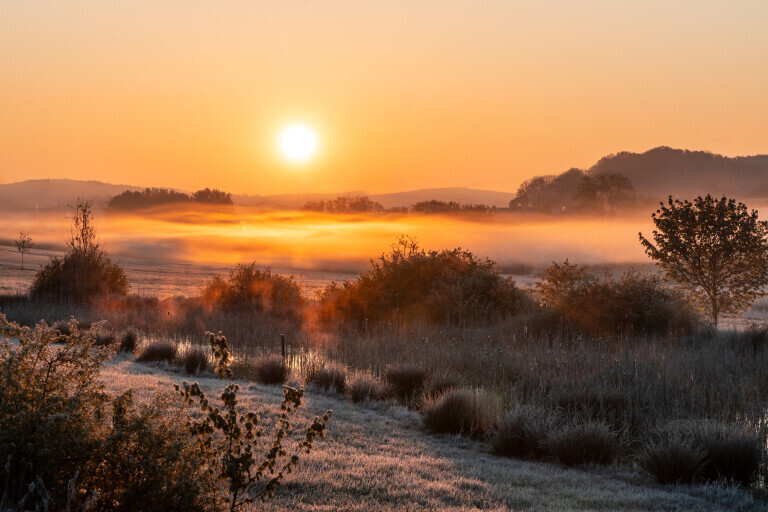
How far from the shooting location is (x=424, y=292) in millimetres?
27953

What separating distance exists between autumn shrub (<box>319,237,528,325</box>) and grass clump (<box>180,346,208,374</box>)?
1052cm

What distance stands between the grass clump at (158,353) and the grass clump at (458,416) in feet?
25.5

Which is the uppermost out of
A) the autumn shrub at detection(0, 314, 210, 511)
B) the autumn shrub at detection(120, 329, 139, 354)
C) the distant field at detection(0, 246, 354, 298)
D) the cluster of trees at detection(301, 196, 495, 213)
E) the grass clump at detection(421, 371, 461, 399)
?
the cluster of trees at detection(301, 196, 495, 213)

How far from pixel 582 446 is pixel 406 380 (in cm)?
506

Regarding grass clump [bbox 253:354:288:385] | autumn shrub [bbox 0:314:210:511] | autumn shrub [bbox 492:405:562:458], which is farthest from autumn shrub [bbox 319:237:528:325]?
autumn shrub [bbox 0:314:210:511]

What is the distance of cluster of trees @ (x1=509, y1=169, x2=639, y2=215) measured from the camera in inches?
4710

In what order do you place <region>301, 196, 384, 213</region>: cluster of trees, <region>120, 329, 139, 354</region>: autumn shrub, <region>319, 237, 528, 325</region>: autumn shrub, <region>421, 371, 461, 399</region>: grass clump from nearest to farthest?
1. <region>421, 371, 461, 399</region>: grass clump
2. <region>120, 329, 139, 354</region>: autumn shrub
3. <region>319, 237, 528, 325</region>: autumn shrub
4. <region>301, 196, 384, 213</region>: cluster of trees

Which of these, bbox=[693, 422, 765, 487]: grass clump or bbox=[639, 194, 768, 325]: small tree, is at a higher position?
bbox=[639, 194, 768, 325]: small tree

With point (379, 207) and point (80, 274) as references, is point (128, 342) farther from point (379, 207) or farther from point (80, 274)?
point (379, 207)

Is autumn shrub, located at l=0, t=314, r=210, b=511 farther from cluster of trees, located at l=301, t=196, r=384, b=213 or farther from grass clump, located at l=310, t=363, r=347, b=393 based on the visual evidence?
cluster of trees, located at l=301, t=196, r=384, b=213

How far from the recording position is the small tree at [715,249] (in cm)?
2719

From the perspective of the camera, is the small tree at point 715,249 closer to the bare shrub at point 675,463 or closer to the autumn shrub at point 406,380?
the autumn shrub at point 406,380

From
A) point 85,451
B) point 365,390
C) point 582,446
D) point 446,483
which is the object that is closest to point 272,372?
point 365,390

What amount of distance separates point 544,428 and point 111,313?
62.3ft
